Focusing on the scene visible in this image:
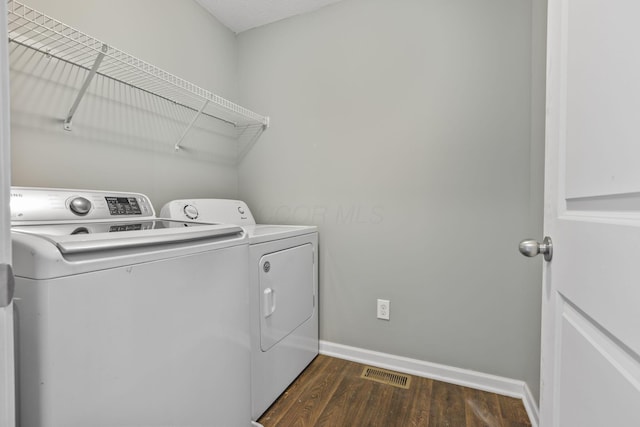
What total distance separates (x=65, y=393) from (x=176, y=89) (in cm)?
163

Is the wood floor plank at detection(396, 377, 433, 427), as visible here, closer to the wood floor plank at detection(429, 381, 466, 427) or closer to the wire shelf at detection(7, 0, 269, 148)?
the wood floor plank at detection(429, 381, 466, 427)

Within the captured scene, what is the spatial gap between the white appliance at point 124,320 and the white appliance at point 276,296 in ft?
0.88

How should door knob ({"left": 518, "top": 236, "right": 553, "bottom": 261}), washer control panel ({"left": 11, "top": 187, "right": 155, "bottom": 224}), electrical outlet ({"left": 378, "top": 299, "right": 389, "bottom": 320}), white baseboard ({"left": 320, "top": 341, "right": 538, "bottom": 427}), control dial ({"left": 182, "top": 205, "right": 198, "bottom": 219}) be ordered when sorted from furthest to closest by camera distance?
1. electrical outlet ({"left": 378, "top": 299, "right": 389, "bottom": 320})
2. control dial ({"left": 182, "top": 205, "right": 198, "bottom": 219})
3. white baseboard ({"left": 320, "top": 341, "right": 538, "bottom": 427})
4. washer control panel ({"left": 11, "top": 187, "right": 155, "bottom": 224})
5. door knob ({"left": 518, "top": 236, "right": 553, "bottom": 261})

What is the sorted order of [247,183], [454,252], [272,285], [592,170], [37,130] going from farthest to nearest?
[247,183], [454,252], [272,285], [37,130], [592,170]

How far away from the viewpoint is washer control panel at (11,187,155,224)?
1038 millimetres

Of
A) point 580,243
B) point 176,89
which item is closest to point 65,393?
point 580,243

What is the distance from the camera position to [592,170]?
0.55 metres

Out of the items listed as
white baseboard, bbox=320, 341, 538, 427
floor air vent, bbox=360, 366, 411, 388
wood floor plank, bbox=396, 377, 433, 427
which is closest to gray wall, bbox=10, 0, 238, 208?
white baseboard, bbox=320, 341, 538, 427

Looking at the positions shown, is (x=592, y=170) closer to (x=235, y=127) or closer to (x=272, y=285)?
(x=272, y=285)

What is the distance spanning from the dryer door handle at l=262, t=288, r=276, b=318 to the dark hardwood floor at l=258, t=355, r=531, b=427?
514 mm

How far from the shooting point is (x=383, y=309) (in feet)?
6.18

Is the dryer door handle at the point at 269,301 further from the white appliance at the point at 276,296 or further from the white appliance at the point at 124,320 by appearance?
the white appliance at the point at 124,320

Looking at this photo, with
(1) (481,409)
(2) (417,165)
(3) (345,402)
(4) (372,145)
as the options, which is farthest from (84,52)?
(1) (481,409)

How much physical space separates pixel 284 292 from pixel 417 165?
1109 millimetres
